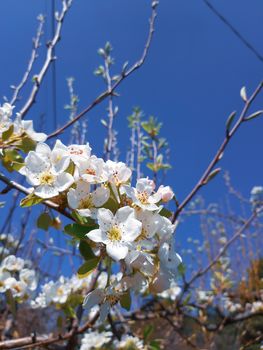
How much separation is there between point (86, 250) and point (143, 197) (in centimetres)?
17

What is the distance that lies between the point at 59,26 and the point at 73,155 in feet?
5.16

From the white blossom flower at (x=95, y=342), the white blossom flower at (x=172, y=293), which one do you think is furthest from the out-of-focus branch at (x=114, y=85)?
the white blossom flower at (x=172, y=293)

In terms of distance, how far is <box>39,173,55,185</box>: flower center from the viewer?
2.56 feet

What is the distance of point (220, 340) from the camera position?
7086 mm

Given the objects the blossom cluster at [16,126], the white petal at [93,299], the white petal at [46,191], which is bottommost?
the white petal at [93,299]

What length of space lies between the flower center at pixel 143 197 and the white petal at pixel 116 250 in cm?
11

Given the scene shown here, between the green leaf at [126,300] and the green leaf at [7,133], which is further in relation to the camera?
the green leaf at [7,133]

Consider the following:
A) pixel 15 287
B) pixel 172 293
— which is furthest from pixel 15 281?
pixel 172 293

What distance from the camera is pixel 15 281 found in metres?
1.47

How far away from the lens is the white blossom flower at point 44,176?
0.76m

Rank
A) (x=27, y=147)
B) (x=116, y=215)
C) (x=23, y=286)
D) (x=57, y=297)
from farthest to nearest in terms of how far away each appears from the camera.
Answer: (x=57, y=297), (x=23, y=286), (x=27, y=147), (x=116, y=215)

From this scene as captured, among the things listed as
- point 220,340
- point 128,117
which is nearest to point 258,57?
point 128,117

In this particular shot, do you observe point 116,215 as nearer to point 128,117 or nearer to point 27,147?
point 27,147

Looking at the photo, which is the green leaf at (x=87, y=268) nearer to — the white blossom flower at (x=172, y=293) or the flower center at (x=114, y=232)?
the flower center at (x=114, y=232)
